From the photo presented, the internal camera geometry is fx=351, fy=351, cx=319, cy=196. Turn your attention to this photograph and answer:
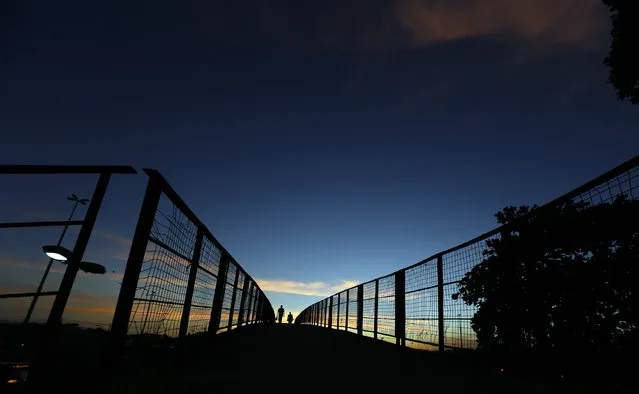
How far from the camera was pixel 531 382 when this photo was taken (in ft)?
11.6

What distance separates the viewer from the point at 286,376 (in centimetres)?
356

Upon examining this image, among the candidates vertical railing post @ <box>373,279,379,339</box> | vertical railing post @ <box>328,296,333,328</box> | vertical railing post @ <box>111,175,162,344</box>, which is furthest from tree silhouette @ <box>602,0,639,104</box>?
vertical railing post @ <box>328,296,333,328</box>

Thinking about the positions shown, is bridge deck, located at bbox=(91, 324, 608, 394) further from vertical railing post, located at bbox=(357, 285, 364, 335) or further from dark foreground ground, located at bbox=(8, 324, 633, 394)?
vertical railing post, located at bbox=(357, 285, 364, 335)

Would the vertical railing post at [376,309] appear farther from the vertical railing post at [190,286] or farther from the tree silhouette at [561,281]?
the vertical railing post at [190,286]

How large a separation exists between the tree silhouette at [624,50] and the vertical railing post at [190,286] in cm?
770

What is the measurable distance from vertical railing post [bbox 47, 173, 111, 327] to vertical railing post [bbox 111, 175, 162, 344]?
1.50 feet

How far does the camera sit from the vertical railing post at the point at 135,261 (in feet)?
10.4

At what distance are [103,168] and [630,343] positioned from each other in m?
4.78

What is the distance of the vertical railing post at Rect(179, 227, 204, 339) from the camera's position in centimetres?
471

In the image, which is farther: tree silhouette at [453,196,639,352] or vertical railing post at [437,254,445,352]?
vertical railing post at [437,254,445,352]

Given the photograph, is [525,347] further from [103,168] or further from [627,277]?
[103,168]

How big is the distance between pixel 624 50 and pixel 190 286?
815 centimetres

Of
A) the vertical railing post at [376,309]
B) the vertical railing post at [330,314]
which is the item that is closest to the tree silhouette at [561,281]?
the vertical railing post at [376,309]

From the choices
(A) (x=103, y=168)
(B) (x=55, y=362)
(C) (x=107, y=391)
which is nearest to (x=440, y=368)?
(C) (x=107, y=391)
